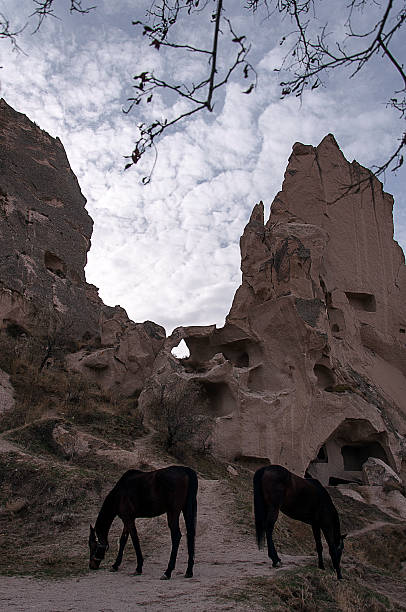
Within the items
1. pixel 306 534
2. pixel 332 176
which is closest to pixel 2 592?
pixel 306 534


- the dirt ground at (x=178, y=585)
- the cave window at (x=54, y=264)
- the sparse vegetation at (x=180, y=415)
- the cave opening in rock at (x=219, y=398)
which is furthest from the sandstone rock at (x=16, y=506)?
the cave window at (x=54, y=264)

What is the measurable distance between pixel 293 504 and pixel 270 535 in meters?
0.57

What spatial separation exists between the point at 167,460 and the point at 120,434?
2.01 metres

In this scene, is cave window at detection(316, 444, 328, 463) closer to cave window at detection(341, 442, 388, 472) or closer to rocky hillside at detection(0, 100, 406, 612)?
rocky hillside at detection(0, 100, 406, 612)

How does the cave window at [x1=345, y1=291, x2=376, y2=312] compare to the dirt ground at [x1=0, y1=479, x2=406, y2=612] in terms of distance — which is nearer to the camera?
the dirt ground at [x1=0, y1=479, x2=406, y2=612]

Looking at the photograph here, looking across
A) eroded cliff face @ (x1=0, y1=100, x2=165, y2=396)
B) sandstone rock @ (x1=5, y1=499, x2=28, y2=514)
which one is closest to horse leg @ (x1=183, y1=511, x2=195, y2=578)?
sandstone rock @ (x1=5, y1=499, x2=28, y2=514)

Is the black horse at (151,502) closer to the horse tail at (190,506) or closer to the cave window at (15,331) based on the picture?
the horse tail at (190,506)

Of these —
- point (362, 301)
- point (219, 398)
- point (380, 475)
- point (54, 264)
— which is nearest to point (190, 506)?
point (219, 398)

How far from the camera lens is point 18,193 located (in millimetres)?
32500

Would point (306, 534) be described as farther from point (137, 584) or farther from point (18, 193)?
point (18, 193)

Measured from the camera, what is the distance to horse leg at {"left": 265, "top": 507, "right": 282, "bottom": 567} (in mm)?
6348

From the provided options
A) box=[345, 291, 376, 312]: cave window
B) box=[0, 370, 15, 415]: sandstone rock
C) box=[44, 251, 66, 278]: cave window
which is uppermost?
box=[44, 251, 66, 278]: cave window

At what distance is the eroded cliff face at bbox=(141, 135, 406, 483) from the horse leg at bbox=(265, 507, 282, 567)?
10592 mm

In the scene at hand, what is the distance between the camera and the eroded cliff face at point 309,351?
719 inches
